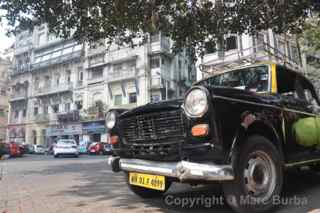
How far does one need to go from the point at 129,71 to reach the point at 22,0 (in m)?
28.1

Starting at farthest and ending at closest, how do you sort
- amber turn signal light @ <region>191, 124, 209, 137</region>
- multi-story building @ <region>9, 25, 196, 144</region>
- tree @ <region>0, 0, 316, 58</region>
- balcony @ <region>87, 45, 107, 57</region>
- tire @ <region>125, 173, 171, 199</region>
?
1. balcony @ <region>87, 45, 107, 57</region>
2. multi-story building @ <region>9, 25, 196, 144</region>
3. tree @ <region>0, 0, 316, 58</region>
4. tire @ <region>125, 173, 171, 199</region>
5. amber turn signal light @ <region>191, 124, 209, 137</region>

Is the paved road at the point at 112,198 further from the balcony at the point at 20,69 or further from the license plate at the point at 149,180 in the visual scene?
the balcony at the point at 20,69

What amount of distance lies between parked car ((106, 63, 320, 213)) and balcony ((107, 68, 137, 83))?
30920mm

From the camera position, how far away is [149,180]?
4.04 m

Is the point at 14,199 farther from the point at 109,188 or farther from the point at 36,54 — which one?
the point at 36,54

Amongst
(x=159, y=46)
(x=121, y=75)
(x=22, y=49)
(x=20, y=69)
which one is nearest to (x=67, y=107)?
(x=121, y=75)

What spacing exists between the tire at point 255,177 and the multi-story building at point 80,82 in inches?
1166

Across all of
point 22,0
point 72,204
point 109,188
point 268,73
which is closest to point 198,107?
point 268,73

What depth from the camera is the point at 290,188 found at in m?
5.52

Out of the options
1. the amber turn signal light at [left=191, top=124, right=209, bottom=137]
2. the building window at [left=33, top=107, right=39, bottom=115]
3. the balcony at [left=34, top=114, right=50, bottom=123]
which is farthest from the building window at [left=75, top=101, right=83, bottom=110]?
the amber turn signal light at [left=191, top=124, right=209, bottom=137]

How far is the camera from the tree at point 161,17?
836cm

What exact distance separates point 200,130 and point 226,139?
307mm

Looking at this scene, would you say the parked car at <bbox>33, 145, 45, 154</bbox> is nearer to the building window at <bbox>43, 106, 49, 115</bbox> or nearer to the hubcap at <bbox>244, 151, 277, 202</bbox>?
the building window at <bbox>43, 106, 49, 115</bbox>

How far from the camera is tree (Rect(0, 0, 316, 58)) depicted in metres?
8.36
